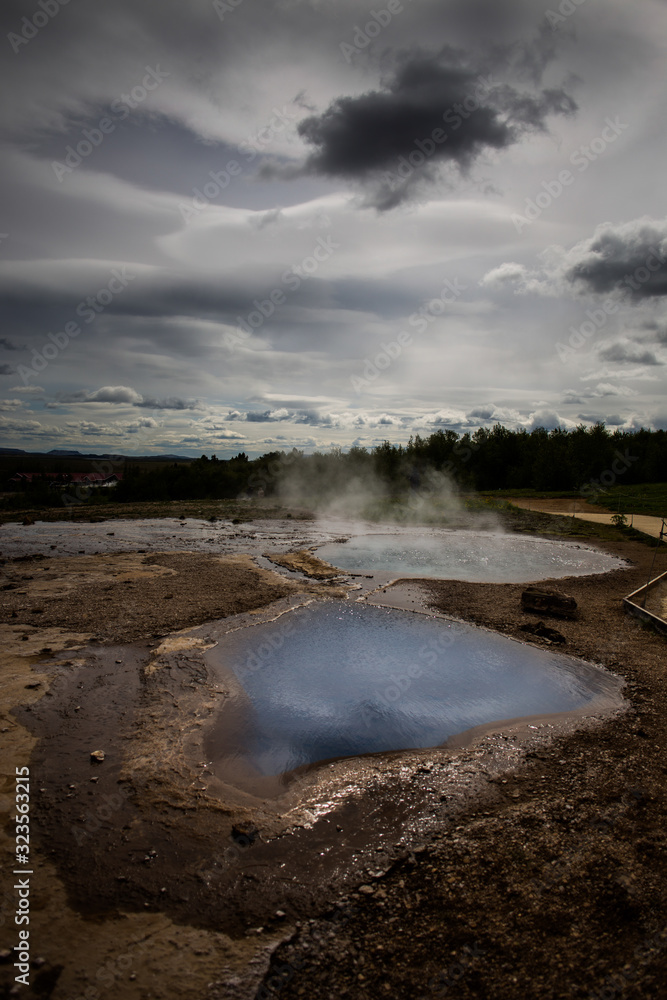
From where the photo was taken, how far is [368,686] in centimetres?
905

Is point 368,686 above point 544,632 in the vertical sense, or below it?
below

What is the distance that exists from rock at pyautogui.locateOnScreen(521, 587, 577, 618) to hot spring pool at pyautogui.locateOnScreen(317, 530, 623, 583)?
369cm

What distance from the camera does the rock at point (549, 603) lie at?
13.2 m

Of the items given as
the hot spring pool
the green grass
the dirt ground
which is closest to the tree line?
the green grass

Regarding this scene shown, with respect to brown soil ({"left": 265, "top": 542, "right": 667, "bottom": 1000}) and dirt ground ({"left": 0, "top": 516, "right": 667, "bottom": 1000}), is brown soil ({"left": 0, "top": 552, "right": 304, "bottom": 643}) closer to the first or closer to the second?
dirt ground ({"left": 0, "top": 516, "right": 667, "bottom": 1000})

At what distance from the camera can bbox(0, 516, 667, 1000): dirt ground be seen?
3.64 m

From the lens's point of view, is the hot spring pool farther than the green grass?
No

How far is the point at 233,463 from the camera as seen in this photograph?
245 ft

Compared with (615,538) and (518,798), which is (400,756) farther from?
(615,538)

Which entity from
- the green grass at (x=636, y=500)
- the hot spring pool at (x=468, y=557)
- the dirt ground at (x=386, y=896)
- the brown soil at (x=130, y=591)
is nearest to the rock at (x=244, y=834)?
the dirt ground at (x=386, y=896)

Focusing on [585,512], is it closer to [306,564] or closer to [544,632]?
[306,564]

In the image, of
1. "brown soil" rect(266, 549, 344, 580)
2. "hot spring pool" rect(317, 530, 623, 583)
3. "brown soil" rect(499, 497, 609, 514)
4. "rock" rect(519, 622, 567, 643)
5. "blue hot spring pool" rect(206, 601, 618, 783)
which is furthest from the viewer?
"brown soil" rect(499, 497, 609, 514)

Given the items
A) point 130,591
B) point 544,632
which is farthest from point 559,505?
point 130,591

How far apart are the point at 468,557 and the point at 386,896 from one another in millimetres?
18504
